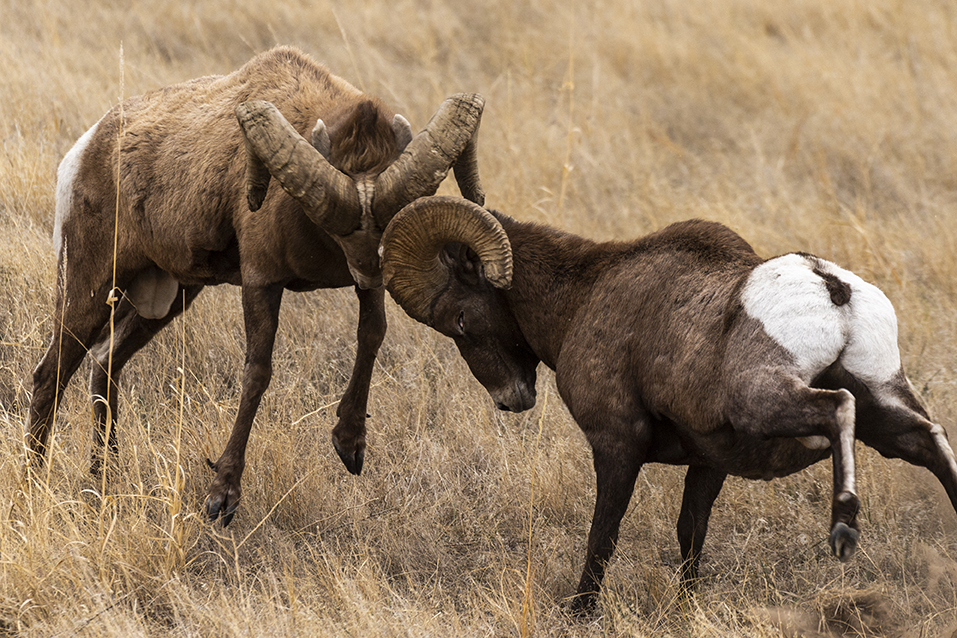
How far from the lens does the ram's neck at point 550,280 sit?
4.88 m

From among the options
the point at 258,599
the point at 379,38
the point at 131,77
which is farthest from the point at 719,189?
the point at 258,599

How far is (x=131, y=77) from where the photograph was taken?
10109mm

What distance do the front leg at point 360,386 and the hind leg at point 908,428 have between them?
99.2 inches

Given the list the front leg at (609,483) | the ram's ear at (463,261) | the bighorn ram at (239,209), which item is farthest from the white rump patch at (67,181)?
the front leg at (609,483)

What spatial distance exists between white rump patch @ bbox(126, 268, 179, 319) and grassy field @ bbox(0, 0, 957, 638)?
1.63ft

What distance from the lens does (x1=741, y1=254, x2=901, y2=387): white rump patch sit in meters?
3.81

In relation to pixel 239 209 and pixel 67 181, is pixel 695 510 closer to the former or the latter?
pixel 239 209

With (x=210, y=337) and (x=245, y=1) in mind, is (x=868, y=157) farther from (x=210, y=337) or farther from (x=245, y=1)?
(x=245, y=1)

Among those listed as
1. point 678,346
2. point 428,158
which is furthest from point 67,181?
point 678,346

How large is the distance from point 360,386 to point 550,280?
1215mm

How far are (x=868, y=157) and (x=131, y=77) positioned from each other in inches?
301

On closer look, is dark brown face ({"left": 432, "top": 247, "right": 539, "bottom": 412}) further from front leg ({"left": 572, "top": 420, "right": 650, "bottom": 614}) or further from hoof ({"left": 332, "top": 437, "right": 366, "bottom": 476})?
hoof ({"left": 332, "top": 437, "right": 366, "bottom": 476})

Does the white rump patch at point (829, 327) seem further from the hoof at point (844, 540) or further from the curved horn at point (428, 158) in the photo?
the curved horn at point (428, 158)

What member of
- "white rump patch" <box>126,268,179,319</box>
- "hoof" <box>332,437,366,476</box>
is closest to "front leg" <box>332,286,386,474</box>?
"hoof" <box>332,437,366,476</box>
